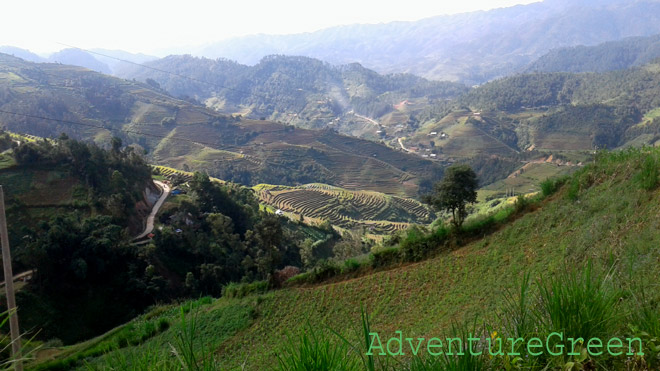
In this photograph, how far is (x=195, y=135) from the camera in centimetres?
9556

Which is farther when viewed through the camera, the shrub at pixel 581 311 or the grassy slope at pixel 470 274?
the grassy slope at pixel 470 274

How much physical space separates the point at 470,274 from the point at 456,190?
436 cm

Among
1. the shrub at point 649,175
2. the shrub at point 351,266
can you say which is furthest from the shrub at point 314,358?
the shrub at point 351,266

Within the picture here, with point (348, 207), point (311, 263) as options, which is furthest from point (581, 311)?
point (348, 207)

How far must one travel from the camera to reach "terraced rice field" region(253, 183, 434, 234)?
2186 inches

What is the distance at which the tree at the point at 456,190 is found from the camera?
550 inches

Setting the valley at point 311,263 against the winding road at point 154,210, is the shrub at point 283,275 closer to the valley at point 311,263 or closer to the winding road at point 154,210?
the valley at point 311,263

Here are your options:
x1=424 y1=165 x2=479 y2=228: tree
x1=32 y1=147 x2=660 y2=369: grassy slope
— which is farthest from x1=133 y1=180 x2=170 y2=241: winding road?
x1=424 y1=165 x2=479 y2=228: tree

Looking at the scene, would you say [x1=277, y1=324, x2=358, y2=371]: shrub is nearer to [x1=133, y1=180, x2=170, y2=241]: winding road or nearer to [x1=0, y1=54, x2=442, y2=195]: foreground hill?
[x1=133, y1=180, x2=170, y2=241]: winding road

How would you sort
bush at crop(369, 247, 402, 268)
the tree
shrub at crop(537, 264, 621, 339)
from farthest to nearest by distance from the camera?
1. the tree
2. bush at crop(369, 247, 402, 268)
3. shrub at crop(537, 264, 621, 339)

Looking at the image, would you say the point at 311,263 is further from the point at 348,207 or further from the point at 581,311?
the point at 348,207

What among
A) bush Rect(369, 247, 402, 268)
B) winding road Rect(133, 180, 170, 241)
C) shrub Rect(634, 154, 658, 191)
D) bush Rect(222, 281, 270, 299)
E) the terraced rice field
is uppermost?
shrub Rect(634, 154, 658, 191)

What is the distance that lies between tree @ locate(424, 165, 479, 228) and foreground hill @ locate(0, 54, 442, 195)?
58.5 metres

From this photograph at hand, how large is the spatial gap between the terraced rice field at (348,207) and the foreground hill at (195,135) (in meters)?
12.5
